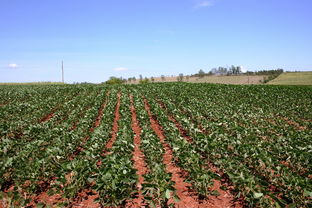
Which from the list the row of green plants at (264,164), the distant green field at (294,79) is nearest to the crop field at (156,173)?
the row of green plants at (264,164)

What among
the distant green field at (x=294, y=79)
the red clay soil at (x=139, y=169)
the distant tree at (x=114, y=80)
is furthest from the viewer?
the distant tree at (x=114, y=80)

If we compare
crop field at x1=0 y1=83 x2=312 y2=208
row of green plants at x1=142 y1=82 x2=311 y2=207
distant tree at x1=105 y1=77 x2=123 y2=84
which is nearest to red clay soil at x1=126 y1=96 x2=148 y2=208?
crop field at x1=0 y1=83 x2=312 y2=208

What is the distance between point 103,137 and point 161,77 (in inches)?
3314

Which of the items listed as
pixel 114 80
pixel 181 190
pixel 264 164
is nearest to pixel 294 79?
pixel 264 164

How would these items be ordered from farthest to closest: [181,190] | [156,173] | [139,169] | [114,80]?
1. [114,80]
2. [139,169]
3. [181,190]
4. [156,173]

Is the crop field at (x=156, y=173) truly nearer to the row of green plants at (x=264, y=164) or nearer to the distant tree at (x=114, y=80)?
the row of green plants at (x=264, y=164)

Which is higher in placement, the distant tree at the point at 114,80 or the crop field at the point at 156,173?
the distant tree at the point at 114,80

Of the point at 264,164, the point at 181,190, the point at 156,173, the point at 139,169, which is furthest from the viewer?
the point at 139,169

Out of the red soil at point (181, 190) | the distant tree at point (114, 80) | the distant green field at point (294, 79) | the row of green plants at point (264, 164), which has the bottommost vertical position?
the red soil at point (181, 190)

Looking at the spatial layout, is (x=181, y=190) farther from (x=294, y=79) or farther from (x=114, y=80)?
(x=114, y=80)

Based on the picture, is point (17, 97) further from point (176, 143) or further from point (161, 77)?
point (161, 77)

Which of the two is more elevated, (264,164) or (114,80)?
(114,80)

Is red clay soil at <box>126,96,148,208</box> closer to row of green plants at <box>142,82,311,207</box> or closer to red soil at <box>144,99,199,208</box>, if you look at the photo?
red soil at <box>144,99,199,208</box>

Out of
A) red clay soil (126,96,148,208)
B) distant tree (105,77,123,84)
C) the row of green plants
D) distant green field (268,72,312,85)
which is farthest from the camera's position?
distant tree (105,77,123,84)
